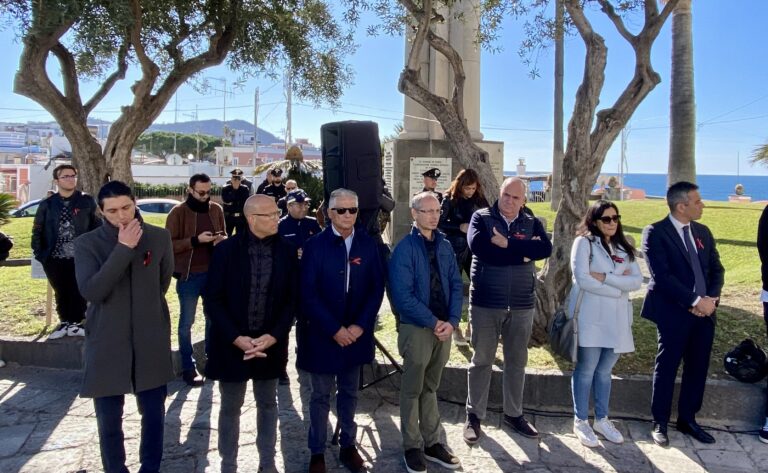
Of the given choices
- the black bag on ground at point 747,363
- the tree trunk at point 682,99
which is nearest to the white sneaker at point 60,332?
the black bag on ground at point 747,363

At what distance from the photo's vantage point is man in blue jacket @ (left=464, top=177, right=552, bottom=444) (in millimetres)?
4316

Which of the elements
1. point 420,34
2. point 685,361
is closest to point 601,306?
point 685,361

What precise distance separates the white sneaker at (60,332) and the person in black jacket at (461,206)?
3990 mm

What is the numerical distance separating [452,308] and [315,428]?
1203mm

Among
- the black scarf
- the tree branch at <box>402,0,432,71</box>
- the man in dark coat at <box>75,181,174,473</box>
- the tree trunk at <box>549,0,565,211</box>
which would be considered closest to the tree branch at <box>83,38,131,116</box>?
the black scarf

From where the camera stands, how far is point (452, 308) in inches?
Result: 158

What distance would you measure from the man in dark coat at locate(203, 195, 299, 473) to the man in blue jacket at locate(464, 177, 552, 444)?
1.48m

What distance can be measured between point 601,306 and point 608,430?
3.06ft

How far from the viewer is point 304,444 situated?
427cm

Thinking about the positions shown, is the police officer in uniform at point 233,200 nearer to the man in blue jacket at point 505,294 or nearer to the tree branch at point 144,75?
the tree branch at point 144,75

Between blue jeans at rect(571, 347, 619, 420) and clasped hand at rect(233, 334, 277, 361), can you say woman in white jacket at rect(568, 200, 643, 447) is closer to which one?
blue jeans at rect(571, 347, 619, 420)

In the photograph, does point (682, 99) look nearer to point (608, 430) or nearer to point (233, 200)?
point (608, 430)

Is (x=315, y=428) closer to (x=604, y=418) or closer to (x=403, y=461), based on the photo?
(x=403, y=461)

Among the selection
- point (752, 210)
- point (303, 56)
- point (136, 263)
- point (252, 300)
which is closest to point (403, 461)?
point (252, 300)
